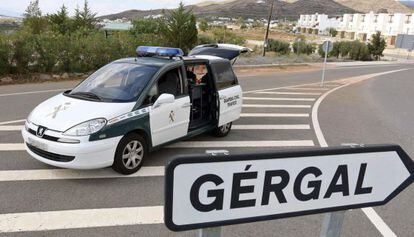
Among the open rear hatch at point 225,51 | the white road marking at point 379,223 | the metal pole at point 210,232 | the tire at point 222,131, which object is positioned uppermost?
the open rear hatch at point 225,51

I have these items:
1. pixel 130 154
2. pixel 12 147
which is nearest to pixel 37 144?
pixel 130 154

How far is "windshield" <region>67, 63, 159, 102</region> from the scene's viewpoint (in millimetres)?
6345

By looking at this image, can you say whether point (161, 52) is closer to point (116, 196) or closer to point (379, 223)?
point (116, 196)

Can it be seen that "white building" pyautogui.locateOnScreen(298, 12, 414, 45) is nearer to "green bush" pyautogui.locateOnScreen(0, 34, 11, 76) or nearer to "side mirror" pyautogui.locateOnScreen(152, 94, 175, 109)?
"green bush" pyautogui.locateOnScreen(0, 34, 11, 76)

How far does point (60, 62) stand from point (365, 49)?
49263mm

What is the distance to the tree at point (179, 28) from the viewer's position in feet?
88.7

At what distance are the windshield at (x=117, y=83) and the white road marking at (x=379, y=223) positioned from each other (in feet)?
12.6

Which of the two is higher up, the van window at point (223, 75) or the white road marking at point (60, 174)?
the van window at point (223, 75)

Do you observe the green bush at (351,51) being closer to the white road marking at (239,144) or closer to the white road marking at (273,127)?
the white road marking at (273,127)

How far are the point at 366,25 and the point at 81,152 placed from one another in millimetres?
144832

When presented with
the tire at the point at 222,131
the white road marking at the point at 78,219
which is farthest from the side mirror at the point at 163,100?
the tire at the point at 222,131

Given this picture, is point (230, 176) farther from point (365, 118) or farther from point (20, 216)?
point (365, 118)

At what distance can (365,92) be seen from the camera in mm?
18891

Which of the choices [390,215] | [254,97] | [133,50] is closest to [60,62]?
[133,50]
